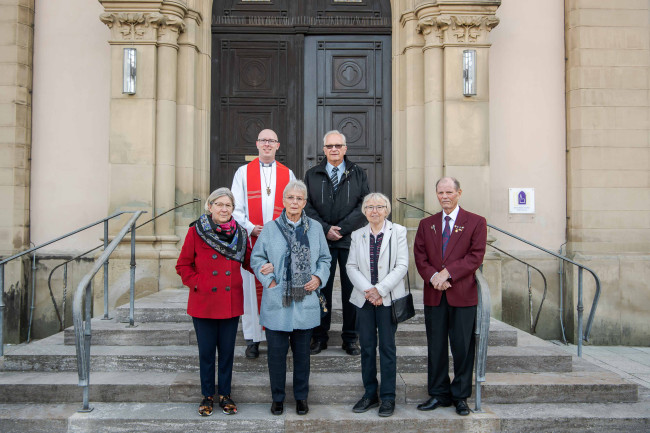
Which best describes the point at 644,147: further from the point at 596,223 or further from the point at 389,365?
the point at 389,365

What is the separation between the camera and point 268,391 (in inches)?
184

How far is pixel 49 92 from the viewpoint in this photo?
316 inches

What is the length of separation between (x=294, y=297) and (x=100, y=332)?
2371 millimetres

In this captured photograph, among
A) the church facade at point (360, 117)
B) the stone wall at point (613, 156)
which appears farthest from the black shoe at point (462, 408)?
the stone wall at point (613, 156)

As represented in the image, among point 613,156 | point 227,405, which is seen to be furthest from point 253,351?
point 613,156

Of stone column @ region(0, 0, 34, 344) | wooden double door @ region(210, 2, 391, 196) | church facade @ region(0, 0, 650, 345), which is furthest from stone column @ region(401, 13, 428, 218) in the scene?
stone column @ region(0, 0, 34, 344)

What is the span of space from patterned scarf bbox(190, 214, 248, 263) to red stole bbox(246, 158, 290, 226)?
3.20 ft

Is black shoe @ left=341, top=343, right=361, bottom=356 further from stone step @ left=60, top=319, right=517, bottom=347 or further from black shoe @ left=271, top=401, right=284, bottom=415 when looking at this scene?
black shoe @ left=271, top=401, right=284, bottom=415

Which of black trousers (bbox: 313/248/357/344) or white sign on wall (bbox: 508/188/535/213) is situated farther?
white sign on wall (bbox: 508/188/535/213)

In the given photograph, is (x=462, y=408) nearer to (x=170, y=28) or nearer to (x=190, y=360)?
(x=190, y=360)

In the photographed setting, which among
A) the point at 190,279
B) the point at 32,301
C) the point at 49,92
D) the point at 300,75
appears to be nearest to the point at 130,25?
the point at 49,92

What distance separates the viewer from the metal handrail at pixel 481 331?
171 inches

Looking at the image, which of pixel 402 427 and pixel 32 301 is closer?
pixel 402 427

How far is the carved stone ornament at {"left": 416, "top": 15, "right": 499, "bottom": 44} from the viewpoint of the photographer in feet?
24.9
